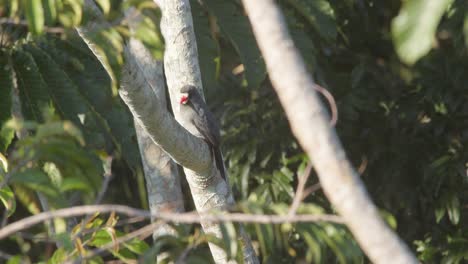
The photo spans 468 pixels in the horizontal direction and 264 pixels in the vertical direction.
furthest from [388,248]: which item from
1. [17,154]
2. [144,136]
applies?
[144,136]

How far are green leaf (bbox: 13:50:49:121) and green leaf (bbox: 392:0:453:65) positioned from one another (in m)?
2.49

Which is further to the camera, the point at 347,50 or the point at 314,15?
the point at 347,50

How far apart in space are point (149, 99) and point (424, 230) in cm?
370

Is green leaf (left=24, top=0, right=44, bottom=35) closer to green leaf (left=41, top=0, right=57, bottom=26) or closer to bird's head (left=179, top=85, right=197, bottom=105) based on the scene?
green leaf (left=41, top=0, right=57, bottom=26)

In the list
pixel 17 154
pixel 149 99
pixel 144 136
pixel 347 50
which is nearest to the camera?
pixel 17 154

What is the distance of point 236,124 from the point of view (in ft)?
22.8

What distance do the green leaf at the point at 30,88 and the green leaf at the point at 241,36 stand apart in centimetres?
131

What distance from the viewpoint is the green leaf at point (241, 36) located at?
5.20 meters

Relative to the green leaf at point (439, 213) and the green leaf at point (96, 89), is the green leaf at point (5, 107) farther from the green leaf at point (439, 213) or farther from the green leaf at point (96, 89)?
the green leaf at point (439, 213)

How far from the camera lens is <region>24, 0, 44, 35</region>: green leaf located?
2832mm

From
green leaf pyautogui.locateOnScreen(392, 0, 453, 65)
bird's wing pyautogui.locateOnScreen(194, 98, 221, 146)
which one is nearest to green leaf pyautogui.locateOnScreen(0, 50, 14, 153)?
bird's wing pyautogui.locateOnScreen(194, 98, 221, 146)

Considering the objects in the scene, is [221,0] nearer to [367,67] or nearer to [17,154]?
[367,67]

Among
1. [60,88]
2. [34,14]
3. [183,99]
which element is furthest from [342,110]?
[34,14]

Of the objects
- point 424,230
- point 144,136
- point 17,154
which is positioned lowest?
point 424,230
